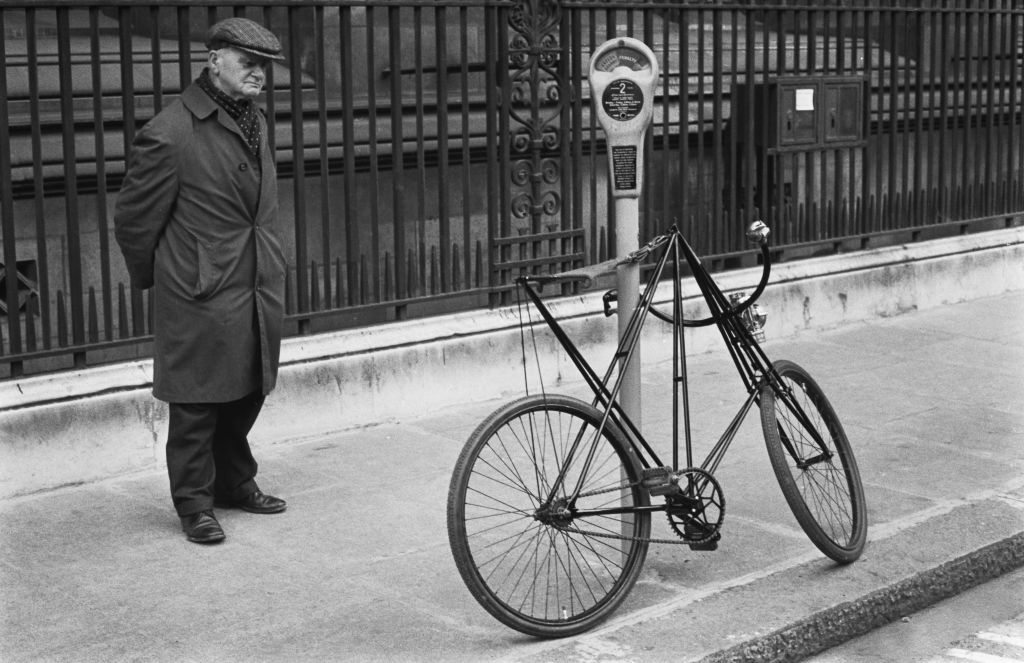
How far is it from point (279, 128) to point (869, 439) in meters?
3.24

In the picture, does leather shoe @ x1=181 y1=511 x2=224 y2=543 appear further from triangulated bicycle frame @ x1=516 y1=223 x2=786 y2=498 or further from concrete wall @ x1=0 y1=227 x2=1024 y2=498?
triangulated bicycle frame @ x1=516 y1=223 x2=786 y2=498

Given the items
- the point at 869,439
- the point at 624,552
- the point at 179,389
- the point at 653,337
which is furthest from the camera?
the point at 653,337

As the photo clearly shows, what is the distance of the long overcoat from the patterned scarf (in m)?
0.03

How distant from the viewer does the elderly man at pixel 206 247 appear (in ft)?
18.5

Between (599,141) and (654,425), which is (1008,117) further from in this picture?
(654,425)

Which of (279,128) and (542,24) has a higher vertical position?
(542,24)

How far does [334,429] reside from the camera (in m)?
7.31

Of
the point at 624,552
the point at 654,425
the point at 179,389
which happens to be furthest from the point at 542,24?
the point at 624,552

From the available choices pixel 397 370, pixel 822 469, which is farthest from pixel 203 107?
pixel 822 469

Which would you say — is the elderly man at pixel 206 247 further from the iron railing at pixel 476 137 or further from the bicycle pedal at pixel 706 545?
the bicycle pedal at pixel 706 545

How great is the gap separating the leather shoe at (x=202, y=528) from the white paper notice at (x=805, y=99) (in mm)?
5238

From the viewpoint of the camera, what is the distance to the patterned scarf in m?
5.73

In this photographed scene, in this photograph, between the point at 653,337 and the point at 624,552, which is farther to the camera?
the point at 653,337

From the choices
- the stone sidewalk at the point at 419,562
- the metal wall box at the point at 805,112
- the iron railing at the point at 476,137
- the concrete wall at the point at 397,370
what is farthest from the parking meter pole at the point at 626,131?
the metal wall box at the point at 805,112
